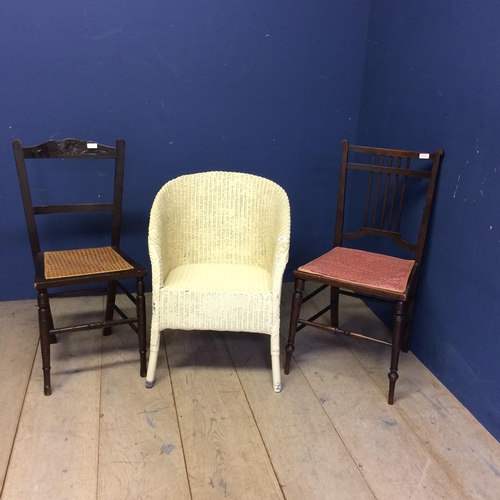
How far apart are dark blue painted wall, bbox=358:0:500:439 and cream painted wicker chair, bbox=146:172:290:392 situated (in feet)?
2.11

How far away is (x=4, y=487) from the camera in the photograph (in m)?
1.39

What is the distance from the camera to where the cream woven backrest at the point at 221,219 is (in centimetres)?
201

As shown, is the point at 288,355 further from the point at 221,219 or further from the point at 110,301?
the point at 110,301

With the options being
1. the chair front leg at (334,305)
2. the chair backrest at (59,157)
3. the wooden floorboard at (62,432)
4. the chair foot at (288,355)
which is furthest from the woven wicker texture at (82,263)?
the chair front leg at (334,305)

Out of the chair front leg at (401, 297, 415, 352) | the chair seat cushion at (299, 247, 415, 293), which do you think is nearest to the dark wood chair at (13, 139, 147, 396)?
the chair seat cushion at (299, 247, 415, 293)

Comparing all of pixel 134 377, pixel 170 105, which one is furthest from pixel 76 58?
pixel 134 377

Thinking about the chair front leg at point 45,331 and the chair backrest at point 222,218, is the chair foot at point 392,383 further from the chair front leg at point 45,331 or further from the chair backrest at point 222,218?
the chair front leg at point 45,331

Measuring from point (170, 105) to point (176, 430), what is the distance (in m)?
1.51

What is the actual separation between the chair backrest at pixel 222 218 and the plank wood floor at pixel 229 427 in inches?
15.9

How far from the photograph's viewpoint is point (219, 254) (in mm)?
2117

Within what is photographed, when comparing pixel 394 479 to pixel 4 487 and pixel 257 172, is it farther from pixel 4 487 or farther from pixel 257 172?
pixel 257 172

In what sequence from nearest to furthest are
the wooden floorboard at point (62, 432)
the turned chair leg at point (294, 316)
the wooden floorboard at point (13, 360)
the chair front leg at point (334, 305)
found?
the wooden floorboard at point (62, 432) < the wooden floorboard at point (13, 360) < the turned chair leg at point (294, 316) < the chair front leg at point (334, 305)

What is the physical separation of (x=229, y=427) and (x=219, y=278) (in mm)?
549

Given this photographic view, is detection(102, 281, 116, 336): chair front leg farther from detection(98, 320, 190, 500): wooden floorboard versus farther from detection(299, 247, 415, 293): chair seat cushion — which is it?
detection(299, 247, 415, 293): chair seat cushion
